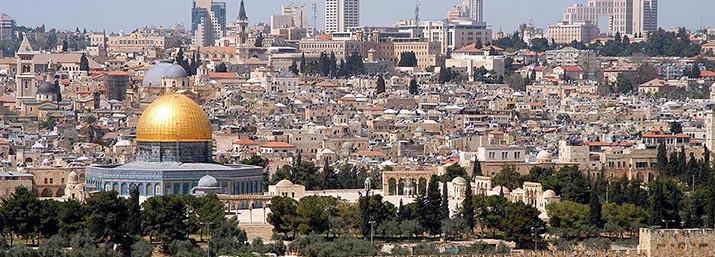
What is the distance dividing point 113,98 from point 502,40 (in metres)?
46.8

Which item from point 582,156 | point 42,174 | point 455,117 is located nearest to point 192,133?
point 42,174

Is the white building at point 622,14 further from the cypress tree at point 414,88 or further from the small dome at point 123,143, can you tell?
the small dome at point 123,143

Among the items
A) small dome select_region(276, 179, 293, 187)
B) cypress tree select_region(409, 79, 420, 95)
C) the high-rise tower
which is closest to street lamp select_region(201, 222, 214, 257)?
small dome select_region(276, 179, 293, 187)

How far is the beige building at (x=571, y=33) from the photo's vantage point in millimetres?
150875

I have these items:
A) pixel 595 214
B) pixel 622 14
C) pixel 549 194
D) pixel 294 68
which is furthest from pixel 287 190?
pixel 622 14

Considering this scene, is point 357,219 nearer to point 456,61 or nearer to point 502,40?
point 456,61

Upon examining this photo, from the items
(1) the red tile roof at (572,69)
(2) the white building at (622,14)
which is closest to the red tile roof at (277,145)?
(1) the red tile roof at (572,69)

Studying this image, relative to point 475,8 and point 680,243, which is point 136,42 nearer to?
point 475,8

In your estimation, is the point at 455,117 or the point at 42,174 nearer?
the point at 42,174

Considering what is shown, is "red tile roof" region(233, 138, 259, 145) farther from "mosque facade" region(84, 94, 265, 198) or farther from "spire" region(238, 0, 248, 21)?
"spire" region(238, 0, 248, 21)

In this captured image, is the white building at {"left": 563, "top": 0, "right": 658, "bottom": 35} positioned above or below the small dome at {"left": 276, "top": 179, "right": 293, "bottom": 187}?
above

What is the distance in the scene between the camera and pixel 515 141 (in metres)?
71.9

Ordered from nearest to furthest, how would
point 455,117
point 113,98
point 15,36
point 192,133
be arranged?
point 192,133 → point 455,117 → point 113,98 → point 15,36

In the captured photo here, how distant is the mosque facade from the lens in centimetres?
5188
